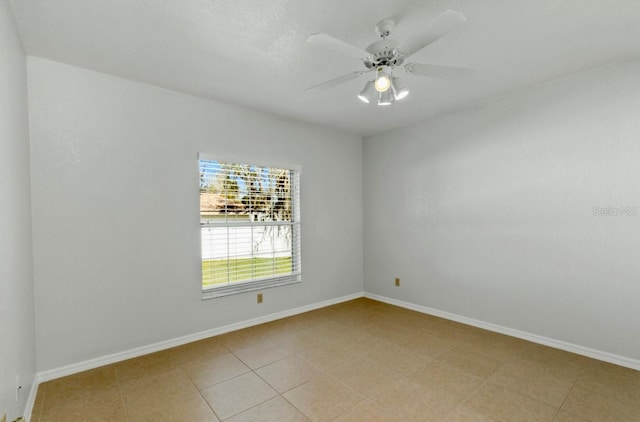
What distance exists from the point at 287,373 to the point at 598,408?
7.31ft

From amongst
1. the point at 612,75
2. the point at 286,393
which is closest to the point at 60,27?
the point at 286,393

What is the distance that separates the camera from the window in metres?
3.41

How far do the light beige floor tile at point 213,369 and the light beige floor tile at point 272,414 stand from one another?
50 centimetres

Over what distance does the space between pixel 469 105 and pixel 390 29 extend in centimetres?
208

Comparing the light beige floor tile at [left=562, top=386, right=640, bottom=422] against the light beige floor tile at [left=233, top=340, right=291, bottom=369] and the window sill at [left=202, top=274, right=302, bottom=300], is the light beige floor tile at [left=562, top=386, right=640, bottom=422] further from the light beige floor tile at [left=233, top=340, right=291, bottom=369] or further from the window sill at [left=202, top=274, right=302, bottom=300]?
the window sill at [left=202, top=274, right=302, bottom=300]

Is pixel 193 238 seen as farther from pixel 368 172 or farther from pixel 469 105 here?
pixel 469 105

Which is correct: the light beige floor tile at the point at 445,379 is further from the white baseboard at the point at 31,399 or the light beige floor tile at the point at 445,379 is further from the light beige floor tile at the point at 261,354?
the white baseboard at the point at 31,399

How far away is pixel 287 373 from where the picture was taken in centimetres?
260

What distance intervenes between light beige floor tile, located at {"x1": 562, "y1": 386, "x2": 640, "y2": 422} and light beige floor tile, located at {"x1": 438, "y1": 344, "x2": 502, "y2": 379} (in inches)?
21.1

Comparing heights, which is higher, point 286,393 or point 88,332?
point 88,332

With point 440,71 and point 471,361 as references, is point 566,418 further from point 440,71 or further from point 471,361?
point 440,71

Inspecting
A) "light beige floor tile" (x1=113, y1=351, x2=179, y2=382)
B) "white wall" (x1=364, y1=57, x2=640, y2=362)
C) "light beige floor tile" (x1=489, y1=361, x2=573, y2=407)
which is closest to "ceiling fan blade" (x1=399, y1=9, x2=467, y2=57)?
"white wall" (x1=364, y1=57, x2=640, y2=362)

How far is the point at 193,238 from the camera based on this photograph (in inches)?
129

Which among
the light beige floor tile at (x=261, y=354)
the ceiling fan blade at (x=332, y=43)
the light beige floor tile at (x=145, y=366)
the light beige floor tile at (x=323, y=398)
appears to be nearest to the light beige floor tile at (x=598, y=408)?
the light beige floor tile at (x=323, y=398)
